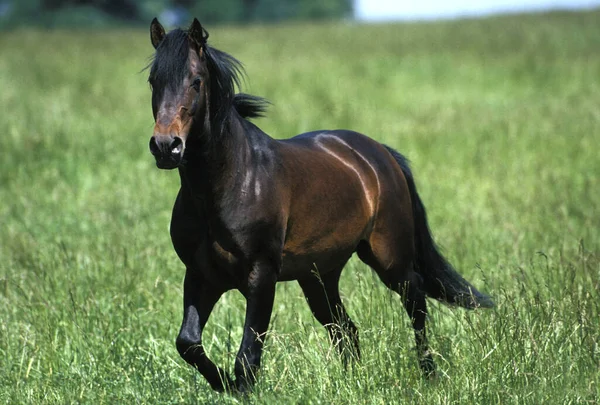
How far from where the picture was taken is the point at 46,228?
26.4ft

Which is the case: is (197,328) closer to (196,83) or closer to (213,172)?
(213,172)

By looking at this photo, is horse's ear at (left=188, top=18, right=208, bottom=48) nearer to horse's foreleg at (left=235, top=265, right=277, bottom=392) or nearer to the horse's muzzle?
the horse's muzzle

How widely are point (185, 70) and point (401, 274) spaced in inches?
73.4

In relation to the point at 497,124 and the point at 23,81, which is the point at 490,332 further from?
the point at 23,81

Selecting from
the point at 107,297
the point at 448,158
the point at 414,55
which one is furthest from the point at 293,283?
the point at 414,55

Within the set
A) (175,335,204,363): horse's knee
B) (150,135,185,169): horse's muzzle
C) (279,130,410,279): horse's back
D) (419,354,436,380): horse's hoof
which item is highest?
(150,135,185,169): horse's muzzle

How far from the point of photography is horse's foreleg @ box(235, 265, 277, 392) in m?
3.75

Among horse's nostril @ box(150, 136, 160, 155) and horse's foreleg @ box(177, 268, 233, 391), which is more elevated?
horse's nostril @ box(150, 136, 160, 155)

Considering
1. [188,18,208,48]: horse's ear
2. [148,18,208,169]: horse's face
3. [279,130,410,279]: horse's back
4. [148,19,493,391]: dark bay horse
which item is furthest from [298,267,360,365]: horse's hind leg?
[188,18,208,48]: horse's ear

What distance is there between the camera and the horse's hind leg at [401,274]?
4680 millimetres

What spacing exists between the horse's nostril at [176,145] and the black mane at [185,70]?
23 centimetres

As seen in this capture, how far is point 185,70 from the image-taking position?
139 inches

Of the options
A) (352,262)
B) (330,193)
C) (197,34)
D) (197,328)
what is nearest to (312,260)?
(330,193)

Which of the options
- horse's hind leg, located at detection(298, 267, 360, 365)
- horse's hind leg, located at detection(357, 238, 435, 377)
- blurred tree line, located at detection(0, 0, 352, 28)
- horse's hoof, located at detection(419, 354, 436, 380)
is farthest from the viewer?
blurred tree line, located at detection(0, 0, 352, 28)
